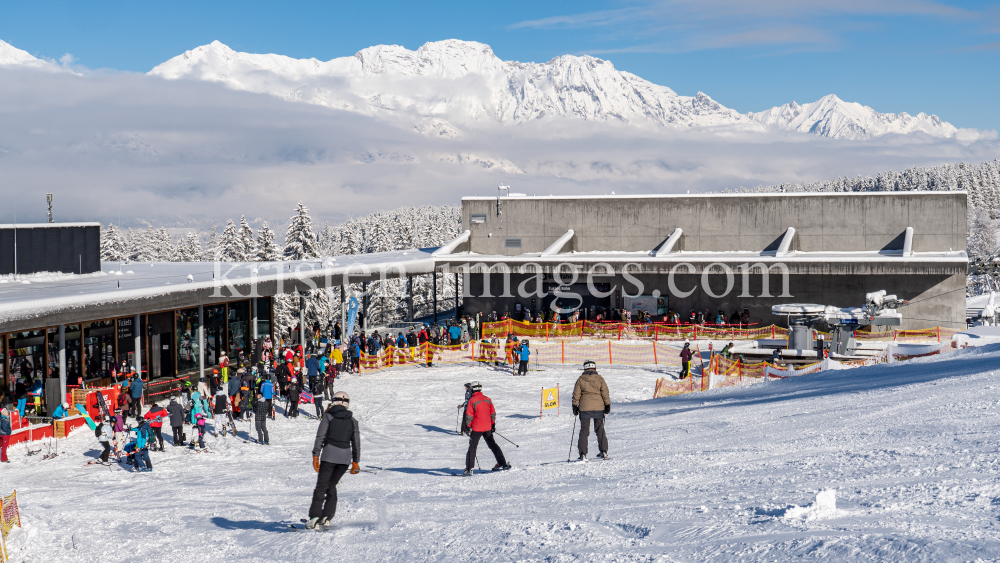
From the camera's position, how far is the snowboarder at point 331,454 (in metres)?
8.63

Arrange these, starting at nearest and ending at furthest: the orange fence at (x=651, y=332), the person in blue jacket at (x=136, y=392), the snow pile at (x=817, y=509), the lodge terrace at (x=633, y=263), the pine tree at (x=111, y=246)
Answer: the snow pile at (x=817, y=509)
the person in blue jacket at (x=136, y=392)
the lodge terrace at (x=633, y=263)
the orange fence at (x=651, y=332)
the pine tree at (x=111, y=246)

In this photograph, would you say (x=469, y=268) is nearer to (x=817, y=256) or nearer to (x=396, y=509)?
(x=817, y=256)

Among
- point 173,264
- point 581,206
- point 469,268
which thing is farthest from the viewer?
point 581,206

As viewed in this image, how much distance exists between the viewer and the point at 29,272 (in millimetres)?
27359

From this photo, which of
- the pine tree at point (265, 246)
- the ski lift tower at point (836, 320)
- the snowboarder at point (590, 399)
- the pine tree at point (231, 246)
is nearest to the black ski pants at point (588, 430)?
the snowboarder at point (590, 399)

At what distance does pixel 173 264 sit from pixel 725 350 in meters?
24.2

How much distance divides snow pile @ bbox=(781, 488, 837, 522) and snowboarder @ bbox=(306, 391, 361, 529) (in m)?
4.49

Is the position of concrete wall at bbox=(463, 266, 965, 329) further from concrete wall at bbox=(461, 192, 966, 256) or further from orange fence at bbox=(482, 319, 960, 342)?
concrete wall at bbox=(461, 192, 966, 256)

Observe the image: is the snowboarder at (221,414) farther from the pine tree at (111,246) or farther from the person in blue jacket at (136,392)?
the pine tree at (111,246)

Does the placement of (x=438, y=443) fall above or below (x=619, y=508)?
below

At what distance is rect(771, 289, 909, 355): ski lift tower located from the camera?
2978 cm

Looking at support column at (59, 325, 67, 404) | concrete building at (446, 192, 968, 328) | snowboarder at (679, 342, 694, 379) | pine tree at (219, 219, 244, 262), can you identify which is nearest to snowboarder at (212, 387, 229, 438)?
support column at (59, 325, 67, 404)

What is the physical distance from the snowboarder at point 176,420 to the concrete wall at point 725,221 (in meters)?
27.4

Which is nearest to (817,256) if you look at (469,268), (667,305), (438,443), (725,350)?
(667,305)
